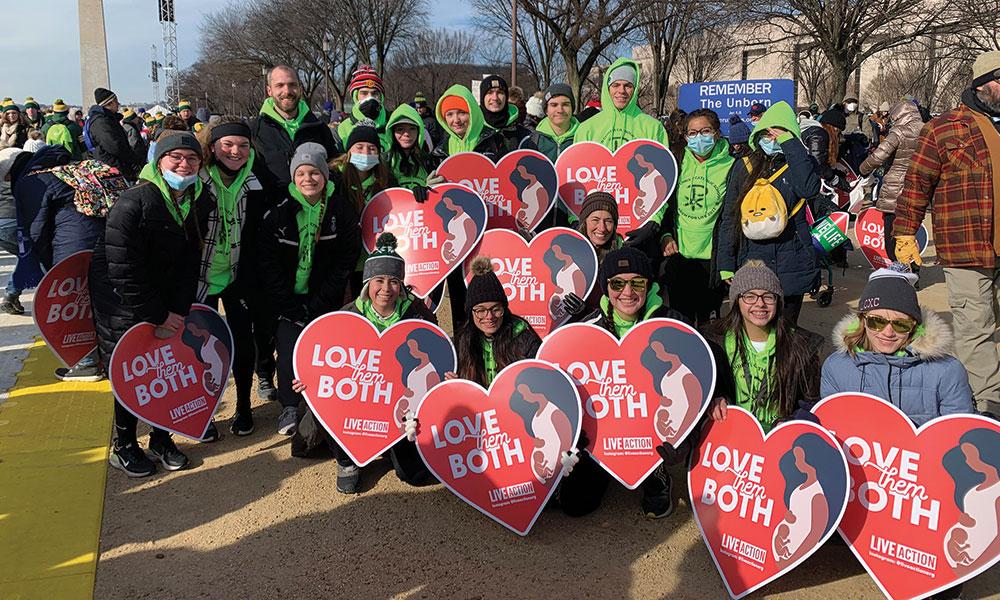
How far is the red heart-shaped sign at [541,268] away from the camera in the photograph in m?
4.84

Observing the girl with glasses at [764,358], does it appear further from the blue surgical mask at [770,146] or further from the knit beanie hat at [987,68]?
the knit beanie hat at [987,68]

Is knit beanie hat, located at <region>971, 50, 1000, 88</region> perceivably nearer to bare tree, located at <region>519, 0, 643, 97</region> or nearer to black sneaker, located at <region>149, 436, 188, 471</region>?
black sneaker, located at <region>149, 436, 188, 471</region>

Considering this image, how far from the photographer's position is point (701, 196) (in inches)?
203

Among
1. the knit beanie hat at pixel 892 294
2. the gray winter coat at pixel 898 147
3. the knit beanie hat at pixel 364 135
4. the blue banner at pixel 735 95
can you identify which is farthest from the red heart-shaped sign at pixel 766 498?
the blue banner at pixel 735 95

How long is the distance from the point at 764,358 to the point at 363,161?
9.38 ft

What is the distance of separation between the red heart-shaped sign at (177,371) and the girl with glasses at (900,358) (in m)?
3.39

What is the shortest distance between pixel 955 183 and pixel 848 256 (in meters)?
6.68

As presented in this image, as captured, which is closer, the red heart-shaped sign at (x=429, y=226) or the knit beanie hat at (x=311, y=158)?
Answer: the knit beanie hat at (x=311, y=158)

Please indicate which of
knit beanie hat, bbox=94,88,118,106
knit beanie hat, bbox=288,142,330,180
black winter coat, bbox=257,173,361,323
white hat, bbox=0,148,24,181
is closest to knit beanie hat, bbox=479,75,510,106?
black winter coat, bbox=257,173,361,323

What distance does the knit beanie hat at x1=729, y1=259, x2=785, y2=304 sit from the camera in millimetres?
3506

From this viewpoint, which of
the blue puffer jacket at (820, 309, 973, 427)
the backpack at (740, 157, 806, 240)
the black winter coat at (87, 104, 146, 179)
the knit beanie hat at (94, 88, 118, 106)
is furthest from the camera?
the knit beanie hat at (94, 88, 118, 106)

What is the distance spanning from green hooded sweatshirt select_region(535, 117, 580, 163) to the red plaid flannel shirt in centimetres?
245

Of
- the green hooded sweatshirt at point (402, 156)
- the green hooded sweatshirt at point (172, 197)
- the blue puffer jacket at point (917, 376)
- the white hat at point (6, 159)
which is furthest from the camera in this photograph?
the white hat at point (6, 159)

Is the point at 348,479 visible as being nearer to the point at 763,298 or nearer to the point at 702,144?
the point at 763,298
